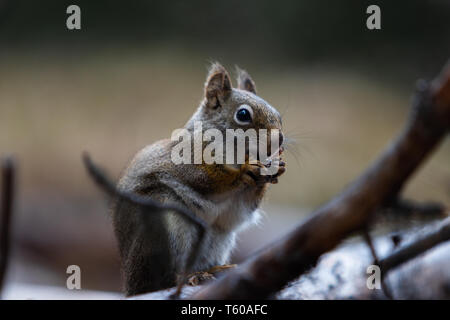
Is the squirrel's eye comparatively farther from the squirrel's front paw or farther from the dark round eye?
the squirrel's front paw

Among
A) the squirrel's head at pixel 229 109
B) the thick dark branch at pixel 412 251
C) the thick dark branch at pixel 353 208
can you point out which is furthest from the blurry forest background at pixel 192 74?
the thick dark branch at pixel 353 208

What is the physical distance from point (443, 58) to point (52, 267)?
368 centimetres

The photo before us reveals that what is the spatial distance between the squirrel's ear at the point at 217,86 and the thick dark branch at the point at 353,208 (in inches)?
24.5

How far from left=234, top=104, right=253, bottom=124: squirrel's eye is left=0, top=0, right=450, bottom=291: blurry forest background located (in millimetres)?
2542

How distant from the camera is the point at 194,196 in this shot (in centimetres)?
118

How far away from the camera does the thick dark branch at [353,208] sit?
1.83ft

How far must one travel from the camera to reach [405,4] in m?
4.81

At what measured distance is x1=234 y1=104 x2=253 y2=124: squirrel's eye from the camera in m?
1.23

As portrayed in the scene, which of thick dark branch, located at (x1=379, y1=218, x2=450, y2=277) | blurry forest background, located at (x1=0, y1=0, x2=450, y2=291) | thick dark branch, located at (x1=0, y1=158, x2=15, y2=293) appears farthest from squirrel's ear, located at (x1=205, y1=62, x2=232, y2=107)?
blurry forest background, located at (x1=0, y1=0, x2=450, y2=291)

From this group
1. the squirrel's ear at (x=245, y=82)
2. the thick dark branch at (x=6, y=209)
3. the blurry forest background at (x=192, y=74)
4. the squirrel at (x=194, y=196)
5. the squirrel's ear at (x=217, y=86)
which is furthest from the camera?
the blurry forest background at (x=192, y=74)

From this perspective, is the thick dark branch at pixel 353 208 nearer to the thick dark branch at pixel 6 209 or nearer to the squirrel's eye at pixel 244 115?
the thick dark branch at pixel 6 209

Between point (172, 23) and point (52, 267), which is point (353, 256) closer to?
point (52, 267)
